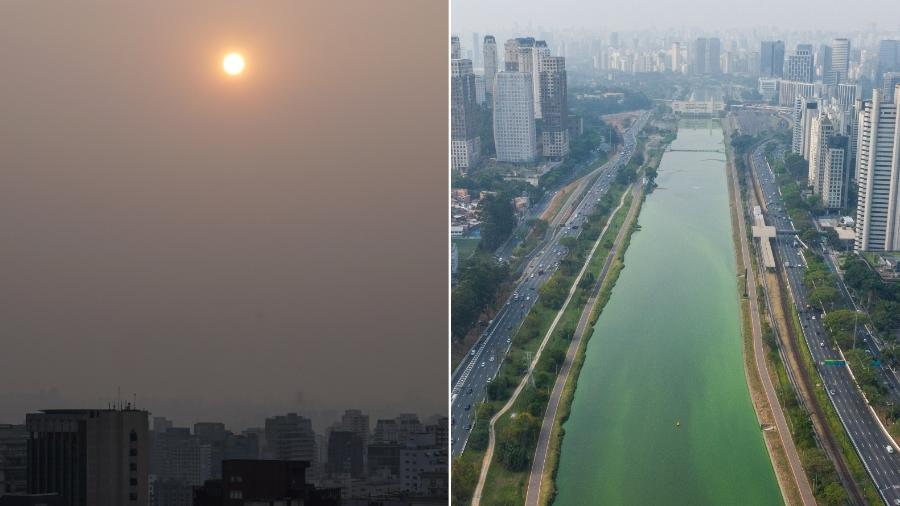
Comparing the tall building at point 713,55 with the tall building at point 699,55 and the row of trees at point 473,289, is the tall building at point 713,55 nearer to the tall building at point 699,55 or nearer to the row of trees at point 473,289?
the tall building at point 699,55

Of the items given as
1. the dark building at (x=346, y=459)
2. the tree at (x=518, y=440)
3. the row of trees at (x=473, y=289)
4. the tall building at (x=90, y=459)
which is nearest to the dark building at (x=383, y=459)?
the dark building at (x=346, y=459)

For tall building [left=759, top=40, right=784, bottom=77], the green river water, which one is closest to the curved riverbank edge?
the green river water

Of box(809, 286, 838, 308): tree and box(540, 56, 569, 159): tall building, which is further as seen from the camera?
box(540, 56, 569, 159): tall building

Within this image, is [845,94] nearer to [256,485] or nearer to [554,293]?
[554,293]

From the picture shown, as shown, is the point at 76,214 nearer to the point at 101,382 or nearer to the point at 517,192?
the point at 101,382

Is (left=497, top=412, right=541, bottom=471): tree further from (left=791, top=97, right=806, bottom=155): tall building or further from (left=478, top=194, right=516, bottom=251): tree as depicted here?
(left=791, top=97, right=806, bottom=155): tall building

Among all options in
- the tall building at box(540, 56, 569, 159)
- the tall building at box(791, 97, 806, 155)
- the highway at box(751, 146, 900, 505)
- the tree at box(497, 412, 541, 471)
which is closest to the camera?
the highway at box(751, 146, 900, 505)
